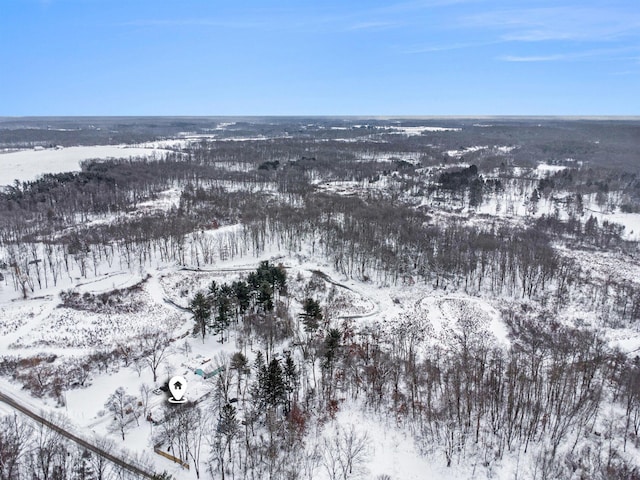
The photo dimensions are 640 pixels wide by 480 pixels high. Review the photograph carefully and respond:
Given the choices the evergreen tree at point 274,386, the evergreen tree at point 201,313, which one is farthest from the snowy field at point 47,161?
the evergreen tree at point 274,386

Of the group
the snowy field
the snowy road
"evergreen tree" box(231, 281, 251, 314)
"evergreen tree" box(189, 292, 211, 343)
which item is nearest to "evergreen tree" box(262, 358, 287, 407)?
the snowy road

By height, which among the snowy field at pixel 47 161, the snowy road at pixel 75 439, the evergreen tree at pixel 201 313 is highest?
the snowy field at pixel 47 161

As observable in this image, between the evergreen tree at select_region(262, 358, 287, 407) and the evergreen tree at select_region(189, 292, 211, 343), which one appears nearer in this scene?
the evergreen tree at select_region(262, 358, 287, 407)

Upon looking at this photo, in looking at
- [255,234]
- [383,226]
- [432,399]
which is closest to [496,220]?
[383,226]

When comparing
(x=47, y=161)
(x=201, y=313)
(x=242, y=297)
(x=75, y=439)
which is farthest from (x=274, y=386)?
(x=47, y=161)

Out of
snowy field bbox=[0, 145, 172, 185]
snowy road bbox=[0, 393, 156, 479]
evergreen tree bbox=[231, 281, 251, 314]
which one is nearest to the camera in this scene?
snowy road bbox=[0, 393, 156, 479]

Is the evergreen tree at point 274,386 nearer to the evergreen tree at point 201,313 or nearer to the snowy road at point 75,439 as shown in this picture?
the snowy road at point 75,439

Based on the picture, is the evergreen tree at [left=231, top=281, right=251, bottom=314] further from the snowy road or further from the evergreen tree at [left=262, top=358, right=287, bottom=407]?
the snowy road

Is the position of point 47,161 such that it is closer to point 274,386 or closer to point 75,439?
point 75,439

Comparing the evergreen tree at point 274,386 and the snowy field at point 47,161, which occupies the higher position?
the snowy field at point 47,161

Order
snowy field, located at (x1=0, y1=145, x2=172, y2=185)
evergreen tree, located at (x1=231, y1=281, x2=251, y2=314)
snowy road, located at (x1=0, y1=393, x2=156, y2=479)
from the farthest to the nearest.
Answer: snowy field, located at (x1=0, y1=145, x2=172, y2=185) < evergreen tree, located at (x1=231, y1=281, x2=251, y2=314) < snowy road, located at (x1=0, y1=393, x2=156, y2=479)

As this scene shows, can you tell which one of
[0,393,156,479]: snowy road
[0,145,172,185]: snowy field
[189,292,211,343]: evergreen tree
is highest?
[0,145,172,185]: snowy field
